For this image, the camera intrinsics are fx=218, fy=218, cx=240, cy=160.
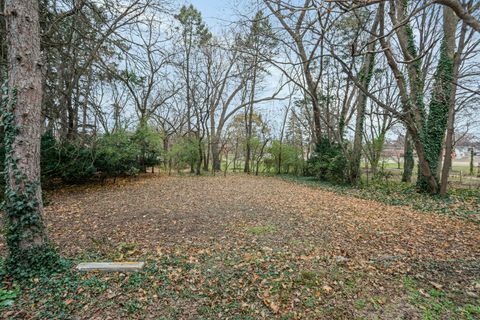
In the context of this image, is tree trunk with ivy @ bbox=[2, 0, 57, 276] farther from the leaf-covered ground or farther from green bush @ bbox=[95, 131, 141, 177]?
green bush @ bbox=[95, 131, 141, 177]

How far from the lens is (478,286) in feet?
7.63

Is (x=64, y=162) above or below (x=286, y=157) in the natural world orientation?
below

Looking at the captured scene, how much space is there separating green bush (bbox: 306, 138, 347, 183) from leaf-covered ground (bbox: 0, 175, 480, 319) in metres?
5.13

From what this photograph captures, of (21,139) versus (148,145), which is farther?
(148,145)

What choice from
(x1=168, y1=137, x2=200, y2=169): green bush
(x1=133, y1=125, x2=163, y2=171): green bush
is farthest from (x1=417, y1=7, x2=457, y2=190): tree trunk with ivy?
(x1=133, y1=125, x2=163, y2=171): green bush

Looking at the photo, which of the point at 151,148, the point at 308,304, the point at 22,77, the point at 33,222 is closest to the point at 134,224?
the point at 33,222

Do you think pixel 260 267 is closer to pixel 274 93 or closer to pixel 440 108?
pixel 440 108

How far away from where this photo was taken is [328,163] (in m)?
11.0

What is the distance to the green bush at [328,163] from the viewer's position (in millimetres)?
10102

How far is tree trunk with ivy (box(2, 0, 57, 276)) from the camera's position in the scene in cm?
241

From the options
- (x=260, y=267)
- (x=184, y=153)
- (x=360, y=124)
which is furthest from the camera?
(x=184, y=153)

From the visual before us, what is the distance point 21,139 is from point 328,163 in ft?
36.1

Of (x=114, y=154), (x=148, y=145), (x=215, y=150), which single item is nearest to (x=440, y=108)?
(x=114, y=154)

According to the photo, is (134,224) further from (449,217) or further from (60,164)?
(449,217)
